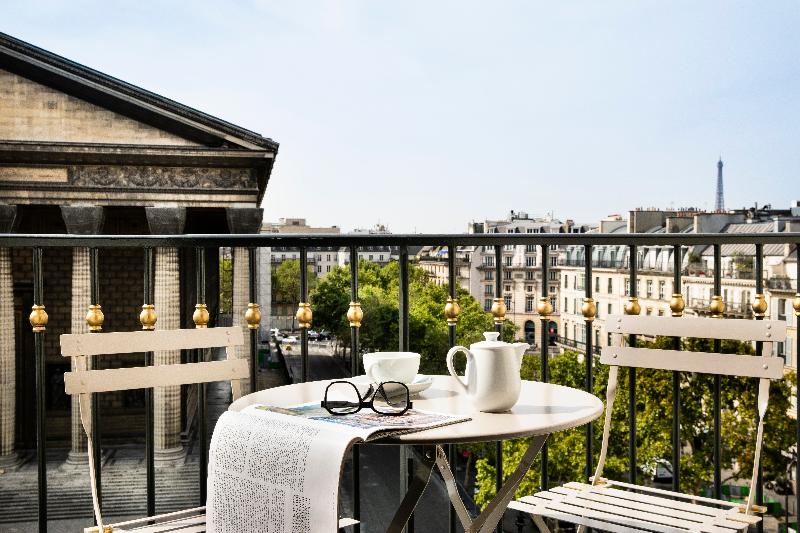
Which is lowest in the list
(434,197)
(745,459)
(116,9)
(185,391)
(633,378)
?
(745,459)

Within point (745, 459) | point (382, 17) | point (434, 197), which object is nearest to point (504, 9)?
point (382, 17)

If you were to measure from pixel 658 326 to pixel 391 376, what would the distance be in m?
1.53

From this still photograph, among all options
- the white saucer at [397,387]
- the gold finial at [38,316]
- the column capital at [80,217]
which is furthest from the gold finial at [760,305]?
the column capital at [80,217]

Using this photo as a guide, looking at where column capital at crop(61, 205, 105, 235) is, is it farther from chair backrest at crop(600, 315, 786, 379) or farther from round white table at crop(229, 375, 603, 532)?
round white table at crop(229, 375, 603, 532)

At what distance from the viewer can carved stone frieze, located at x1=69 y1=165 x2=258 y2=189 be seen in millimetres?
26688

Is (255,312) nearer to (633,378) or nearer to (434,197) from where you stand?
(633,378)

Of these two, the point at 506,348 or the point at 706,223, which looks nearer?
the point at 506,348

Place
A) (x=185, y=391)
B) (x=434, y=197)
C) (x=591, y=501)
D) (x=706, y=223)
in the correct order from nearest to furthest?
(x=591, y=501) → (x=185, y=391) → (x=706, y=223) → (x=434, y=197)

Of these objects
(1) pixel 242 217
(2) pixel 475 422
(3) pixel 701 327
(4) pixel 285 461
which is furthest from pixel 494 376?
(1) pixel 242 217

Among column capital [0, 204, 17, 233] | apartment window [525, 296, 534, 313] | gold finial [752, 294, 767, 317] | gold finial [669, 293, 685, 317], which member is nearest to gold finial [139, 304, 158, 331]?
gold finial [669, 293, 685, 317]

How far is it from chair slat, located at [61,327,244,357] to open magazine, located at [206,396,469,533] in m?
0.93

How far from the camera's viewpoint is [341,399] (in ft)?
10.5

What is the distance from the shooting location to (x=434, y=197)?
375 ft

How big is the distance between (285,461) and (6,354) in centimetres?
2551
